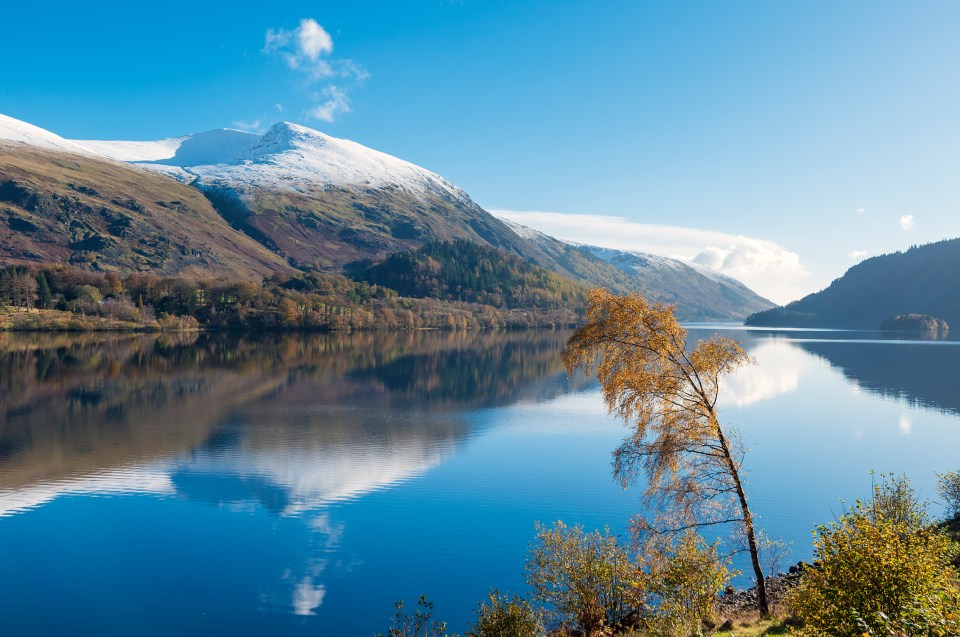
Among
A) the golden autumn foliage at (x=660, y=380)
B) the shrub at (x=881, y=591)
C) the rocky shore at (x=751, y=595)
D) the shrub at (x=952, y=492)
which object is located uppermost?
the golden autumn foliage at (x=660, y=380)

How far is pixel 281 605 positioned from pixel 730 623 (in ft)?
59.9

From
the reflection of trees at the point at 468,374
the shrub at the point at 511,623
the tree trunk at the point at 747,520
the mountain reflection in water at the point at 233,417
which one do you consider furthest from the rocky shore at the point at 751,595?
the reflection of trees at the point at 468,374

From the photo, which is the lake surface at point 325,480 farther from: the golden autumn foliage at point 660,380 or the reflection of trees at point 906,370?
the golden autumn foliage at point 660,380

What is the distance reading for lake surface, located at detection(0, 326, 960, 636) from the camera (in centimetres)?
2731

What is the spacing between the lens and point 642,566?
23547mm

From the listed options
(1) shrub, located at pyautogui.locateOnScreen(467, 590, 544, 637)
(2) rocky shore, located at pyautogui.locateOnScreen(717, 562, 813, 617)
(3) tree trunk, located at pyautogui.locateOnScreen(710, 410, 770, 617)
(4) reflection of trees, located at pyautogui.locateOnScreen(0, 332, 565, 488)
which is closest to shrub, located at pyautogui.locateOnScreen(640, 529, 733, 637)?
(3) tree trunk, located at pyautogui.locateOnScreen(710, 410, 770, 617)

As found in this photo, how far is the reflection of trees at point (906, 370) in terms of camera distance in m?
92.2

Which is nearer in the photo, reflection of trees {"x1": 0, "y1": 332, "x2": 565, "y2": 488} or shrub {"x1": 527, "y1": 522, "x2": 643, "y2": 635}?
shrub {"x1": 527, "y1": 522, "x2": 643, "y2": 635}

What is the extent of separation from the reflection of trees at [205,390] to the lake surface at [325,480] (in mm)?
523

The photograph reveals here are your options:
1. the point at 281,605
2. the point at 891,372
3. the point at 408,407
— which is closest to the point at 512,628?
the point at 281,605

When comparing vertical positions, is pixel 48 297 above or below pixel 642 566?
above

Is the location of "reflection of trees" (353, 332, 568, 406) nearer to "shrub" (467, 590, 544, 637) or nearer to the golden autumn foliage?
the golden autumn foliage

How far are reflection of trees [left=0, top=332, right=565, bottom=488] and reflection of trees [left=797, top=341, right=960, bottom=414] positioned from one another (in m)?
53.7

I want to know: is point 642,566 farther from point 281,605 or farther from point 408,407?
point 408,407
